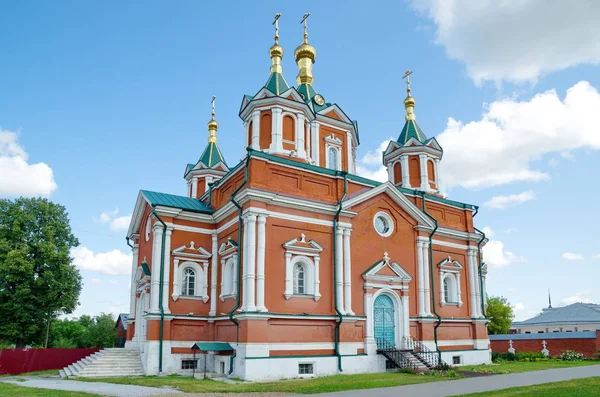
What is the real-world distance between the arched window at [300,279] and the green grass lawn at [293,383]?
3287 millimetres

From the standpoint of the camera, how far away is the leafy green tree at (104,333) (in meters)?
37.8

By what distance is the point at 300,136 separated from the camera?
22609 mm

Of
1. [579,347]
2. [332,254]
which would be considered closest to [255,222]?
[332,254]

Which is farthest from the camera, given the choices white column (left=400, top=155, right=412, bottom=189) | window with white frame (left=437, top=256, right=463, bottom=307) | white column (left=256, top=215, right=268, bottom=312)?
white column (left=400, top=155, right=412, bottom=189)

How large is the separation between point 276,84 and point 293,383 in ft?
42.0

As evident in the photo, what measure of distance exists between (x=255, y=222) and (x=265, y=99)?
6346mm

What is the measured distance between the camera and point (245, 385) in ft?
50.3

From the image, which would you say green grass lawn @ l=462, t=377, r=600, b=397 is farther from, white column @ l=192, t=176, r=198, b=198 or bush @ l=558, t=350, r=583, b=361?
white column @ l=192, t=176, r=198, b=198

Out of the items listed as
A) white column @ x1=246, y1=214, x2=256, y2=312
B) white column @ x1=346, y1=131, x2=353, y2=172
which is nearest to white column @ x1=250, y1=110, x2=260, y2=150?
white column @ x1=246, y1=214, x2=256, y2=312

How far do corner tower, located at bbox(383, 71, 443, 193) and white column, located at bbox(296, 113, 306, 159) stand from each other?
7.04 metres

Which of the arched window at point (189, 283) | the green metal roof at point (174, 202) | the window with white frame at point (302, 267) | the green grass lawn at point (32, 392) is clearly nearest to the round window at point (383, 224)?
the window with white frame at point (302, 267)

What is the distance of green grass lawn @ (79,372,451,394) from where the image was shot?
13.9 metres

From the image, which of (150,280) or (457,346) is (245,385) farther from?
(457,346)

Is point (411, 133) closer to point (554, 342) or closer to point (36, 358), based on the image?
point (554, 342)
